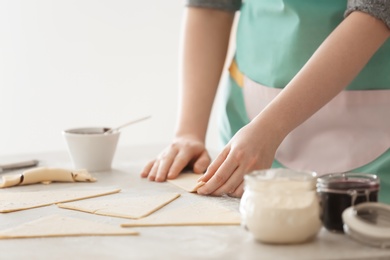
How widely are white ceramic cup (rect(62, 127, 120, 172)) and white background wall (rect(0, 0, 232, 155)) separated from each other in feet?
4.27

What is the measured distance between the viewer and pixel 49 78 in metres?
2.64

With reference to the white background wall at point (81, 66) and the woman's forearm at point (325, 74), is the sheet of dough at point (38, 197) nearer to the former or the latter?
the woman's forearm at point (325, 74)

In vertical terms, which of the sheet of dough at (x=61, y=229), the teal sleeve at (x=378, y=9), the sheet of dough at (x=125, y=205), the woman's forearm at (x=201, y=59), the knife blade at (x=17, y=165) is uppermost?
the teal sleeve at (x=378, y=9)

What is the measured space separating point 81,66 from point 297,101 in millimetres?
1693

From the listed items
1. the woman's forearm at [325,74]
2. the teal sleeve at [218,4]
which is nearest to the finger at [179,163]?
the woman's forearm at [325,74]

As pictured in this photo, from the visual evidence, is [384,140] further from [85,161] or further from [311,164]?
[85,161]

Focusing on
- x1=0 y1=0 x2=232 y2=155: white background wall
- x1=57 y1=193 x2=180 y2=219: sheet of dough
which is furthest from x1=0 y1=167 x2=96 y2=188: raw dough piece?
x1=0 y1=0 x2=232 y2=155: white background wall

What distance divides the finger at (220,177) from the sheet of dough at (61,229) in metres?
0.23

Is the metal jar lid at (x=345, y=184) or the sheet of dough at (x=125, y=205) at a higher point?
the metal jar lid at (x=345, y=184)

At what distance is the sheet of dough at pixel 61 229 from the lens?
877mm

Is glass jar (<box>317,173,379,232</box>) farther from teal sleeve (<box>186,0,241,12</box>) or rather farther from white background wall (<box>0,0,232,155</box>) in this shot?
white background wall (<box>0,0,232,155</box>)

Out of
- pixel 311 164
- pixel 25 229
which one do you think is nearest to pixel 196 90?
pixel 311 164

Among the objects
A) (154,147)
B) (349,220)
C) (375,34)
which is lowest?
(154,147)

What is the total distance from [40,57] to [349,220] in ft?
6.57
